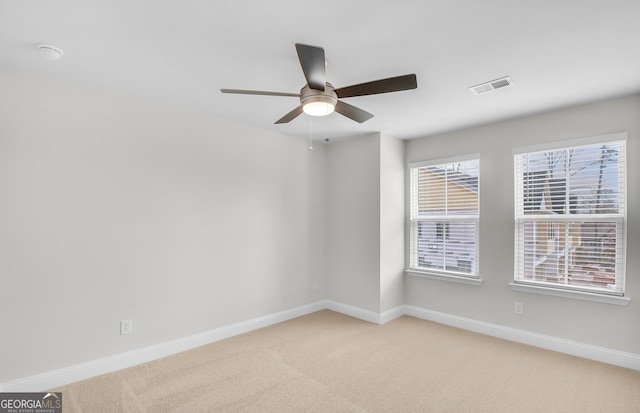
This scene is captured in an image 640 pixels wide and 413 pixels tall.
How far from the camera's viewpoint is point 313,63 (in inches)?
71.4

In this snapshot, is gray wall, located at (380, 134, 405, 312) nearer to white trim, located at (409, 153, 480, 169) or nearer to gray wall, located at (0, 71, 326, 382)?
white trim, located at (409, 153, 480, 169)

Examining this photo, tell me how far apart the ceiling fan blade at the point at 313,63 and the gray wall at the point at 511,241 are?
9.05 feet

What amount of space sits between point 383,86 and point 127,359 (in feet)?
10.6

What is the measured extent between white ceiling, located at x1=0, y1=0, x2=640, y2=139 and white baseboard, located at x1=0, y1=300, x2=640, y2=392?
245 cm

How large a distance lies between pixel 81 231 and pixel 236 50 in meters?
2.07

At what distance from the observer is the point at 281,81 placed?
266 centimetres

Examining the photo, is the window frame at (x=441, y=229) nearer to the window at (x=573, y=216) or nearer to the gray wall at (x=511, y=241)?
the gray wall at (x=511, y=241)

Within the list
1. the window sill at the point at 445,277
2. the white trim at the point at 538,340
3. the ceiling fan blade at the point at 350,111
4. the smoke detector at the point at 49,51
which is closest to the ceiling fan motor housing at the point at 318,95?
the ceiling fan blade at the point at 350,111

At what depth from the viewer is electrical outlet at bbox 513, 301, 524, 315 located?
3582 millimetres

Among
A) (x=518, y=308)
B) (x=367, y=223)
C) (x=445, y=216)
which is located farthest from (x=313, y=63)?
(x=518, y=308)

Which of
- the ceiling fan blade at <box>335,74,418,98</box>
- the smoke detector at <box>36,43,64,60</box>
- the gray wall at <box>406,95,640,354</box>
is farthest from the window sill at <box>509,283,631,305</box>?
the smoke detector at <box>36,43,64,60</box>

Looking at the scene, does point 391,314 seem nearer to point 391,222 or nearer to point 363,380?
point 391,222

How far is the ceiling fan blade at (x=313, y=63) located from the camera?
167cm

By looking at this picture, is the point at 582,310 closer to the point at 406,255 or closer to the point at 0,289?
Result: the point at 406,255
